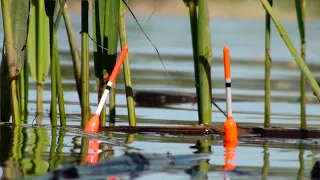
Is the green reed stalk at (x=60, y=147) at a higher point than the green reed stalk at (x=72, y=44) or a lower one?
lower

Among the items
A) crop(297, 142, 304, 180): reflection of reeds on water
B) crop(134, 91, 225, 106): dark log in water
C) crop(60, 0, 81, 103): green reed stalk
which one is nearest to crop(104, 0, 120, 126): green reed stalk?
crop(60, 0, 81, 103): green reed stalk

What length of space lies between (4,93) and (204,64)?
130 cm

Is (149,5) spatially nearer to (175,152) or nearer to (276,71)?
(276,71)

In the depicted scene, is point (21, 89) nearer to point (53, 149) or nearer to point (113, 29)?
point (113, 29)

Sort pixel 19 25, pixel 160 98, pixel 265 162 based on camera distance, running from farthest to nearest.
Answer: pixel 160 98 < pixel 19 25 < pixel 265 162

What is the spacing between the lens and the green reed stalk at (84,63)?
5691mm

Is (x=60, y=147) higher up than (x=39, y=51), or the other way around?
(x=39, y=51)

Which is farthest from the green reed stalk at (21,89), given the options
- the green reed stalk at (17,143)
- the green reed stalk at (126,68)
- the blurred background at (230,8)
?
the blurred background at (230,8)

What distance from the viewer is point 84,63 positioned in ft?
18.9

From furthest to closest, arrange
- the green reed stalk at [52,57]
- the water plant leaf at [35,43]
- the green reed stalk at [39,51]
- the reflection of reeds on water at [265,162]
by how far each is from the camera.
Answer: the water plant leaf at [35,43] < the green reed stalk at [39,51] < the green reed stalk at [52,57] < the reflection of reeds on water at [265,162]

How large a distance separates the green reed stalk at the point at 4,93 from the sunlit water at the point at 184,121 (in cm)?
26

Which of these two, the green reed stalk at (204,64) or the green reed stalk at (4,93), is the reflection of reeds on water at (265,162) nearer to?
the green reed stalk at (204,64)

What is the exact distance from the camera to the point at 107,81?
5867 mm

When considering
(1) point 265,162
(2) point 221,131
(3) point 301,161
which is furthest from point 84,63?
(3) point 301,161
